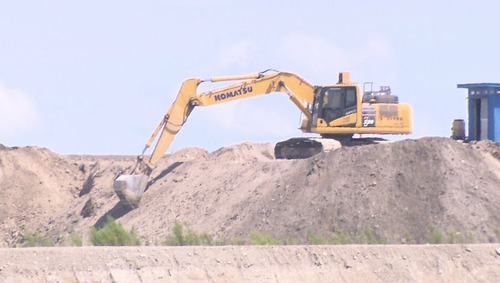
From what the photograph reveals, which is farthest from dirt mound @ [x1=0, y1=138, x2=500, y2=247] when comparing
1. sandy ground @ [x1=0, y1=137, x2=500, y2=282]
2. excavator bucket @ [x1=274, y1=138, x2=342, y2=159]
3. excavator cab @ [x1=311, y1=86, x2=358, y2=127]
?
excavator cab @ [x1=311, y1=86, x2=358, y2=127]

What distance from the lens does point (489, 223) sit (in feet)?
106

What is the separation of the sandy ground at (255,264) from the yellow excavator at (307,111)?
14617 millimetres

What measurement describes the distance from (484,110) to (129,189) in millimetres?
10619

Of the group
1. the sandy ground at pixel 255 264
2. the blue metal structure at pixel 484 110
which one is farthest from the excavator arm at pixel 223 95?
the sandy ground at pixel 255 264

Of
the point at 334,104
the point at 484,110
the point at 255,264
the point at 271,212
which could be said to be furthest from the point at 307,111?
the point at 255,264

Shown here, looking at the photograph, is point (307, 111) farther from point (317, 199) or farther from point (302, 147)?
point (317, 199)

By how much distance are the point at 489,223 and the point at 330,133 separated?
30.3 feet

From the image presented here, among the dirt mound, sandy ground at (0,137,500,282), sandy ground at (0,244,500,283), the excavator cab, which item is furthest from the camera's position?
the excavator cab

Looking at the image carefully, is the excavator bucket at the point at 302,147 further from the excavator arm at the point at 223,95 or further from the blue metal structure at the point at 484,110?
the blue metal structure at the point at 484,110

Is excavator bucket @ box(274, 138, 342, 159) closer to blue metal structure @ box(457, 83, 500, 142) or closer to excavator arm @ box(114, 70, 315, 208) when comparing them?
excavator arm @ box(114, 70, 315, 208)

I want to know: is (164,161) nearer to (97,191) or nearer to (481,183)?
(97,191)

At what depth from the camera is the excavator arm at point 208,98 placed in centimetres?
4075

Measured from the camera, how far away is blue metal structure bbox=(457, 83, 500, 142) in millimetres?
41656

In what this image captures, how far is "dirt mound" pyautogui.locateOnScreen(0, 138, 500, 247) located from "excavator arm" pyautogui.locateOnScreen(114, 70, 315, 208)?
64 cm
